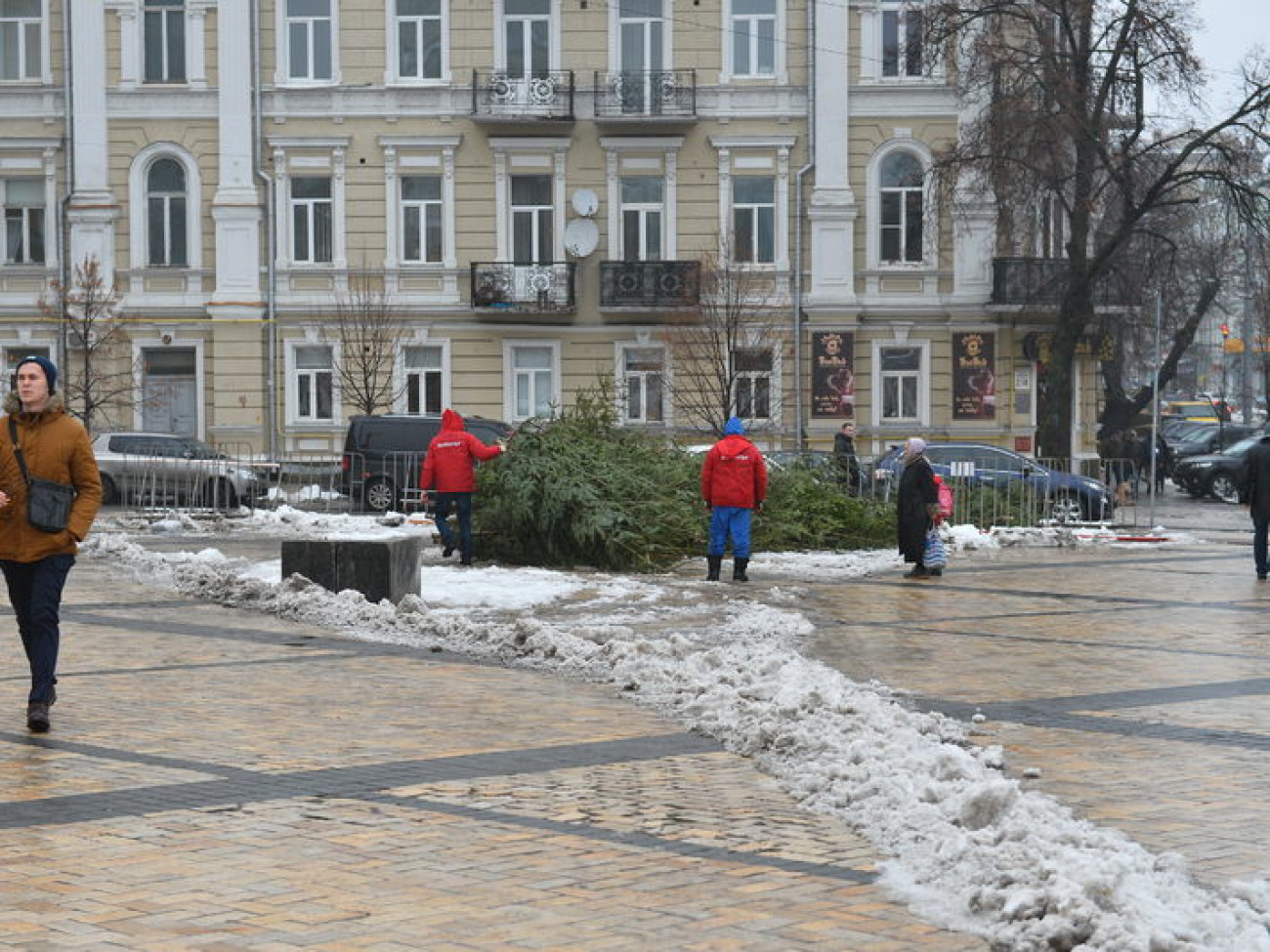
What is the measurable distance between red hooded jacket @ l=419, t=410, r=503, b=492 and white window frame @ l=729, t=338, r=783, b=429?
840 inches

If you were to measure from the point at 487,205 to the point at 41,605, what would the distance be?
34.8 metres

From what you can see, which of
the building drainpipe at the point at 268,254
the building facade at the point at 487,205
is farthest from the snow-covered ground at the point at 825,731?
the building facade at the point at 487,205

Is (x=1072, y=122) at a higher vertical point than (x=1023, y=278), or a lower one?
higher

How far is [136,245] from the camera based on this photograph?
4481 cm

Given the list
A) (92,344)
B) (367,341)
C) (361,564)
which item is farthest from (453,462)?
(92,344)

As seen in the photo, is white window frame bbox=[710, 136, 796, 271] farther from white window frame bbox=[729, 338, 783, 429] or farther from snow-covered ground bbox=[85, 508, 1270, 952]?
snow-covered ground bbox=[85, 508, 1270, 952]

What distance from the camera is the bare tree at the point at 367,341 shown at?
4375cm

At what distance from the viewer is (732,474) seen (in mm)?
21281

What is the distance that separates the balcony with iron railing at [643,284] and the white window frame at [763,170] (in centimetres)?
140

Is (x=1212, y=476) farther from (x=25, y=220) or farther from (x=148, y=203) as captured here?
(x=25, y=220)

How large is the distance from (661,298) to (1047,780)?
3549 centimetres

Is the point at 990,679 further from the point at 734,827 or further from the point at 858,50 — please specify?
the point at 858,50

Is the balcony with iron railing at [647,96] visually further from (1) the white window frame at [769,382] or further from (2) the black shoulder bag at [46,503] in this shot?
(2) the black shoulder bag at [46,503]

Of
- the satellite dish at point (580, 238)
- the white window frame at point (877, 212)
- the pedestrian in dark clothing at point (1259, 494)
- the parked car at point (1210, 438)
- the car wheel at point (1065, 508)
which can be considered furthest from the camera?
the parked car at point (1210, 438)
